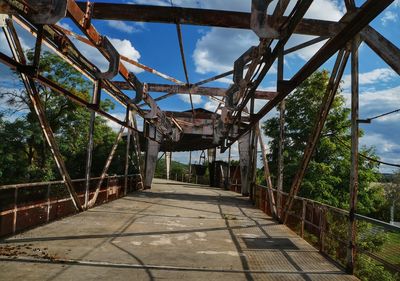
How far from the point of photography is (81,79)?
27.8m

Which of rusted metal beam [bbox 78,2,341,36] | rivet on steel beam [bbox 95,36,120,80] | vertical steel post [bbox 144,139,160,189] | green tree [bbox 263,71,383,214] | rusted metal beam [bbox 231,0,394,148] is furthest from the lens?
vertical steel post [bbox 144,139,160,189]

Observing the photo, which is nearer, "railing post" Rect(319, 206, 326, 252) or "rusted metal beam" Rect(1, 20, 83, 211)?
"rusted metal beam" Rect(1, 20, 83, 211)

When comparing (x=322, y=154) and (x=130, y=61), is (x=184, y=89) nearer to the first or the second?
(x=130, y=61)

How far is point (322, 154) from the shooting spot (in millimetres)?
21922

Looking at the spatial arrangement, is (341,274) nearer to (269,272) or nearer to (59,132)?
(269,272)

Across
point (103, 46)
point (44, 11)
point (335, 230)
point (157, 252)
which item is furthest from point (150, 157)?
point (44, 11)

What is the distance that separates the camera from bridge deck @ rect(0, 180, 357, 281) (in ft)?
18.3

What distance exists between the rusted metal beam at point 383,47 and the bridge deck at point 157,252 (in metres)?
3.39

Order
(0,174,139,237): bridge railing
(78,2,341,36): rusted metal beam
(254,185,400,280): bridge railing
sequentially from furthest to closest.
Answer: (0,174,139,237): bridge railing, (78,2,341,36): rusted metal beam, (254,185,400,280): bridge railing

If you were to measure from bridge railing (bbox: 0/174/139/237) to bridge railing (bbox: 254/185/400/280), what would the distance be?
244 inches

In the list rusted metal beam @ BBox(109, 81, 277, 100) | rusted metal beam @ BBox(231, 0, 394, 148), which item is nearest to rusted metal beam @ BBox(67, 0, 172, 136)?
rusted metal beam @ BBox(109, 81, 277, 100)

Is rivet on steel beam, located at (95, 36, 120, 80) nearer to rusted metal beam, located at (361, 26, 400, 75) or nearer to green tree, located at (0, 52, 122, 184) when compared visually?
rusted metal beam, located at (361, 26, 400, 75)

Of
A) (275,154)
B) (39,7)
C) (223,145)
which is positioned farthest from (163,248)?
(223,145)

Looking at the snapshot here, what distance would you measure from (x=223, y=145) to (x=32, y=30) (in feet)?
66.3
